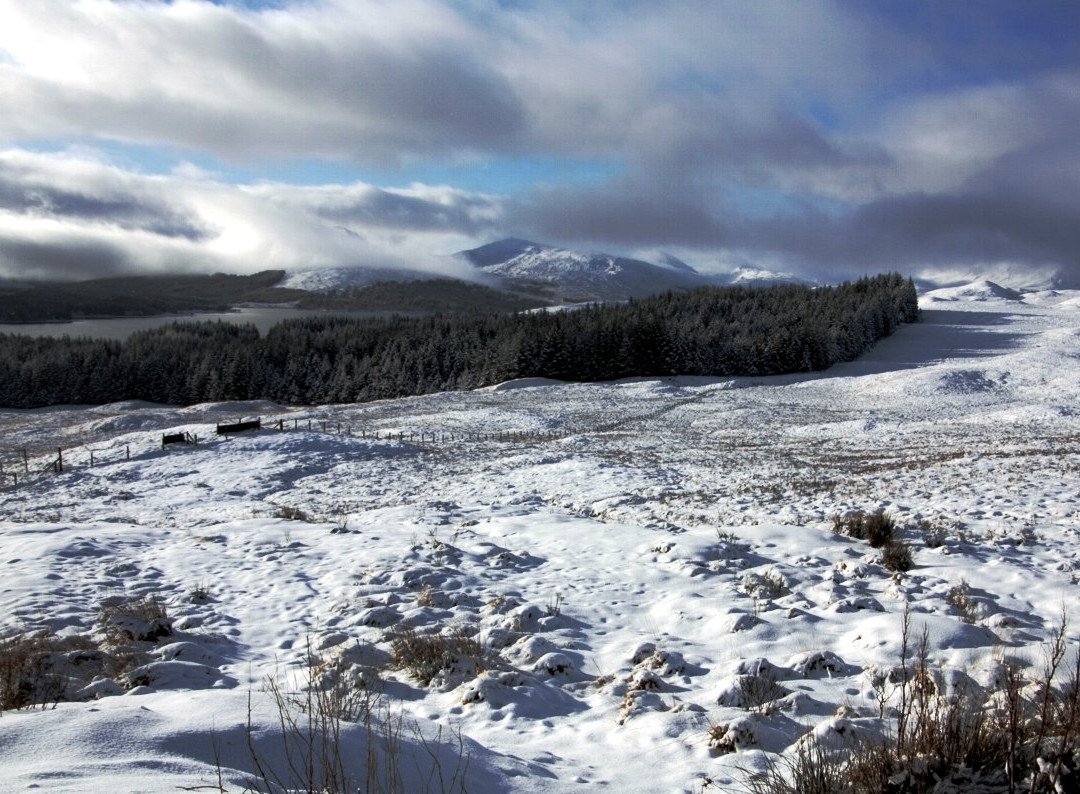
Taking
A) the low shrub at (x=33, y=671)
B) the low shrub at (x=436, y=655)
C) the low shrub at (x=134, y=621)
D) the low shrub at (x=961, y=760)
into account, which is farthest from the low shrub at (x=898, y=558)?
the low shrub at (x=33, y=671)

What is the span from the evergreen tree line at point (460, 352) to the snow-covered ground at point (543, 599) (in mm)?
56889

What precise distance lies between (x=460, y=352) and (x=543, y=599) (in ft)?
272

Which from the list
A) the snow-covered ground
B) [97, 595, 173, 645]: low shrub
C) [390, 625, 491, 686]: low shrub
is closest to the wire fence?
the snow-covered ground

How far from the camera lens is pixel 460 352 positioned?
9062 centimetres

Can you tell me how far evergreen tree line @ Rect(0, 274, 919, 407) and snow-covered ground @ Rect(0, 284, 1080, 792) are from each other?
5689cm

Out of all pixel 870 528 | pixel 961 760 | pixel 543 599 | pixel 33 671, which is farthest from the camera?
pixel 870 528

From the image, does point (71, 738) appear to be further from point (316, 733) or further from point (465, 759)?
point (465, 759)

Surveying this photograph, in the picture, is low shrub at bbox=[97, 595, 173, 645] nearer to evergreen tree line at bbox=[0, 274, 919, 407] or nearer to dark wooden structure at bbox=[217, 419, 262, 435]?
dark wooden structure at bbox=[217, 419, 262, 435]

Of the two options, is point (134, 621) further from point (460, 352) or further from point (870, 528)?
point (460, 352)

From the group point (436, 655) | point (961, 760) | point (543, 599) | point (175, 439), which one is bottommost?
point (175, 439)

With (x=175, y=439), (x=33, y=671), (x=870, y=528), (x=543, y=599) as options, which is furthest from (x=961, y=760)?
(x=175, y=439)

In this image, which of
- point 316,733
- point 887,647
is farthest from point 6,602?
point 887,647

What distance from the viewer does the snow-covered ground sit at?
4.44 metres

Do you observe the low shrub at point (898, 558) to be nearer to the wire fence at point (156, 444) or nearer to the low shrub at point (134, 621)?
the low shrub at point (134, 621)
